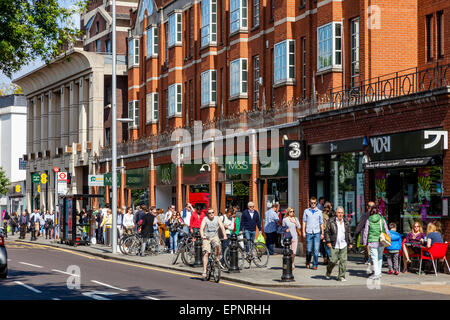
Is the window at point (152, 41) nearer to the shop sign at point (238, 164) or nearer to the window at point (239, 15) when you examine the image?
the window at point (239, 15)

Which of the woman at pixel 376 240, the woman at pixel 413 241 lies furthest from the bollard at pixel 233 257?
the woman at pixel 413 241

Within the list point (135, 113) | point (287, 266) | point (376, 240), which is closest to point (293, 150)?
point (376, 240)

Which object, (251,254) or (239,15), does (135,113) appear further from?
(251,254)

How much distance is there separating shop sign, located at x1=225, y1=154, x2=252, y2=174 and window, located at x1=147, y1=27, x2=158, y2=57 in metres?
14.2

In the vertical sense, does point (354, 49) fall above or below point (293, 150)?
above

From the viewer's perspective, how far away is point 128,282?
A: 20984mm

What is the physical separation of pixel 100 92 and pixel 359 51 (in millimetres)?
34447

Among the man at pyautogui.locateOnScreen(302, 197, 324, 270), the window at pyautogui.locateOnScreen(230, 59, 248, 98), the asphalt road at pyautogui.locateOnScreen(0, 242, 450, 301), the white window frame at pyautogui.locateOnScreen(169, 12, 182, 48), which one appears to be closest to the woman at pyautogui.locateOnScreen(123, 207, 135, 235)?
the window at pyautogui.locateOnScreen(230, 59, 248, 98)

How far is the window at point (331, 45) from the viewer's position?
30.7m

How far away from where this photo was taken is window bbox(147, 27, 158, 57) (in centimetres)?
5025

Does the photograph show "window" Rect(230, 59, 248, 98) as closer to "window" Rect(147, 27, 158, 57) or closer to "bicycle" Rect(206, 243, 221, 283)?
"window" Rect(147, 27, 158, 57)

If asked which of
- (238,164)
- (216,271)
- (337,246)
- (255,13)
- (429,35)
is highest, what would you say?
(255,13)

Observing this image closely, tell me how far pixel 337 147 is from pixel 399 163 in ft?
13.3

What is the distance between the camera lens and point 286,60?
112 ft
